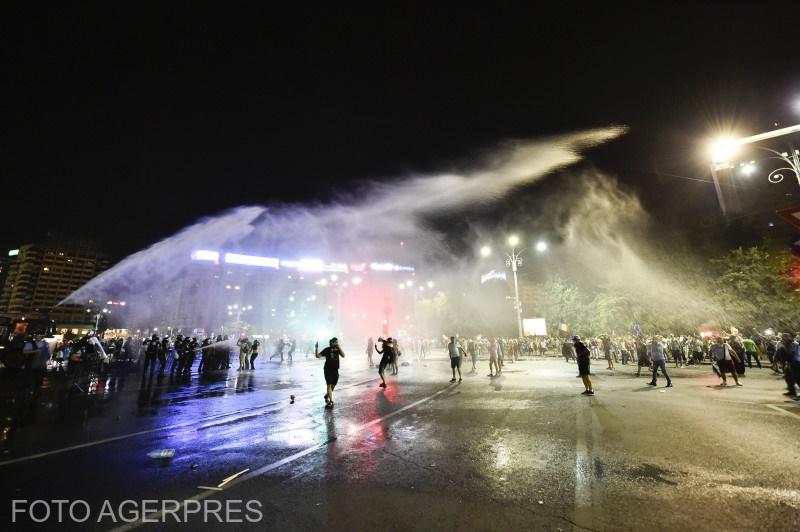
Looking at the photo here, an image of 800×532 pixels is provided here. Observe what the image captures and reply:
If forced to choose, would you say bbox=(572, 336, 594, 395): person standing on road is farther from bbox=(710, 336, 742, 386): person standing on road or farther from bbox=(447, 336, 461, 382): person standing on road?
bbox=(710, 336, 742, 386): person standing on road

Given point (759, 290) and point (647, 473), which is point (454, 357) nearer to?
point (647, 473)

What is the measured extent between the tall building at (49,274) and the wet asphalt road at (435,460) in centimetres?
13911

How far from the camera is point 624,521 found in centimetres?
328

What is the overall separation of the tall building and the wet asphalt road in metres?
139

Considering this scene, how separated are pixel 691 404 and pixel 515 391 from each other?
4675 mm

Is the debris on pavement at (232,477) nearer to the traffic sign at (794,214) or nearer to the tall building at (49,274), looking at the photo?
the traffic sign at (794,214)

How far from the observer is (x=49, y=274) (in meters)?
119

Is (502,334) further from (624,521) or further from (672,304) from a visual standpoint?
(624,521)

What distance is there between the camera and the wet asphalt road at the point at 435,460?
3.45m

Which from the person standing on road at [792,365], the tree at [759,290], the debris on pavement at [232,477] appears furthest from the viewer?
the tree at [759,290]

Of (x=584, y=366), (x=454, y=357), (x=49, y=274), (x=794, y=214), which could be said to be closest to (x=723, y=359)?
(x=584, y=366)

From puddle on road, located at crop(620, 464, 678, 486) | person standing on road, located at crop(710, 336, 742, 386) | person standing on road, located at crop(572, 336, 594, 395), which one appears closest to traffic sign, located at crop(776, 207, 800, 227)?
puddle on road, located at crop(620, 464, 678, 486)

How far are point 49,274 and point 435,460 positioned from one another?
550 feet

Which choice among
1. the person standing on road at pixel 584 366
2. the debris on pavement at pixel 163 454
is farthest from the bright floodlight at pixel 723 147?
the debris on pavement at pixel 163 454
